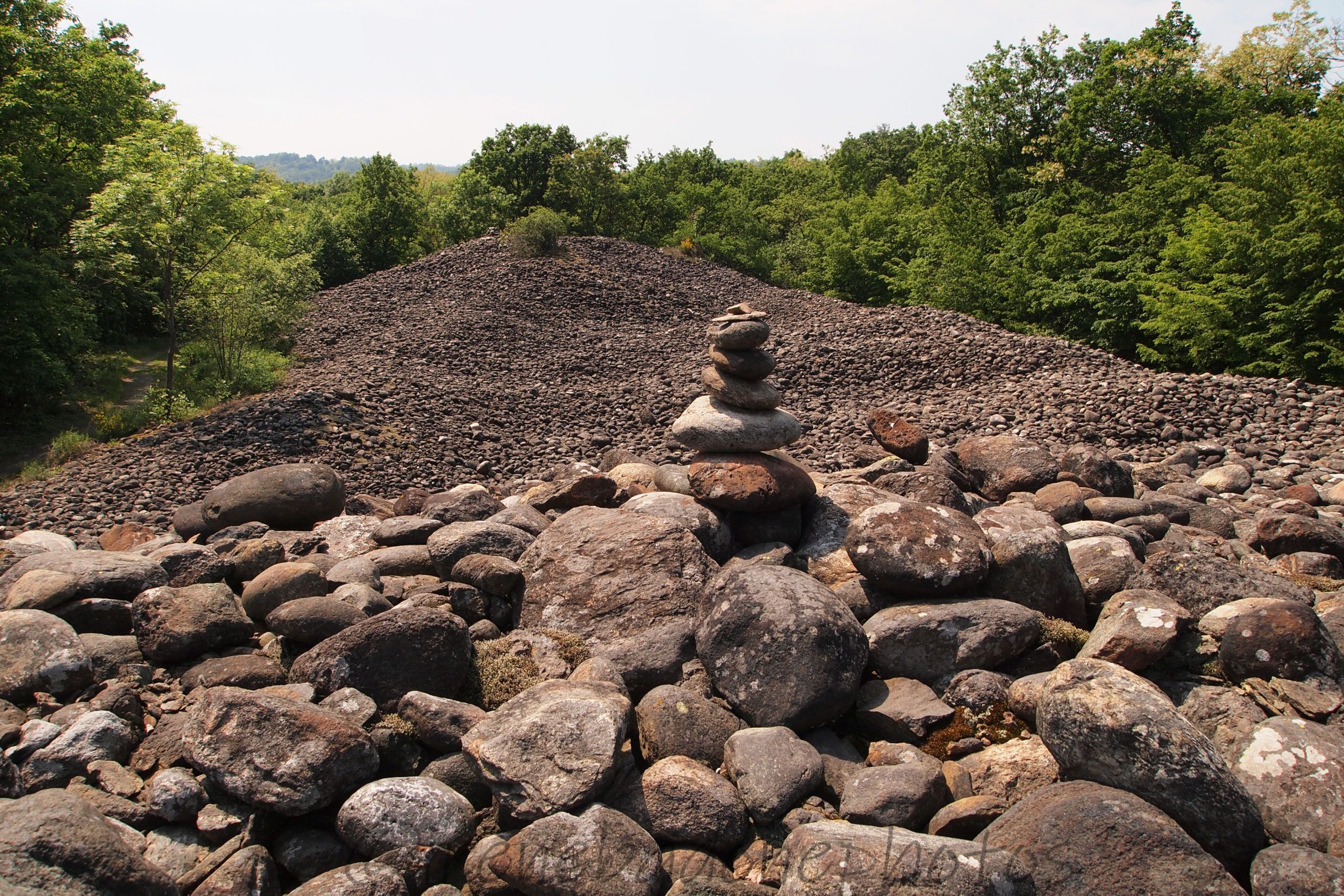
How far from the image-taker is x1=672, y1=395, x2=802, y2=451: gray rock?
305 inches

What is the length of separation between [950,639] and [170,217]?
52.3 feet

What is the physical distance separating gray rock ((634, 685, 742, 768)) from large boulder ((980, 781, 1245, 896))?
166 centimetres

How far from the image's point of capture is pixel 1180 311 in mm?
17250

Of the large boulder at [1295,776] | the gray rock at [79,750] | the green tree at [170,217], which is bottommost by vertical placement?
the gray rock at [79,750]

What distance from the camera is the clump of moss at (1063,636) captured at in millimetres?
5840

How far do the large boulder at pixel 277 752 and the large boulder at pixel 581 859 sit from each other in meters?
1.01

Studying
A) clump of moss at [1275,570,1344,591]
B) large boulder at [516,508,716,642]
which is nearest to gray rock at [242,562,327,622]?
large boulder at [516,508,716,642]

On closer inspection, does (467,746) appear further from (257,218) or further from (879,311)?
(879,311)

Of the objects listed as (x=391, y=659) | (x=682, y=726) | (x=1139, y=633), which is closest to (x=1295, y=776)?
(x=1139, y=633)

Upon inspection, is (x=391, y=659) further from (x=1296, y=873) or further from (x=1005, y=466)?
(x=1005, y=466)

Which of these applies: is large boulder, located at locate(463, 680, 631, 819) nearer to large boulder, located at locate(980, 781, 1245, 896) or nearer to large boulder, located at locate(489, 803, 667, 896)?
large boulder, located at locate(489, 803, 667, 896)

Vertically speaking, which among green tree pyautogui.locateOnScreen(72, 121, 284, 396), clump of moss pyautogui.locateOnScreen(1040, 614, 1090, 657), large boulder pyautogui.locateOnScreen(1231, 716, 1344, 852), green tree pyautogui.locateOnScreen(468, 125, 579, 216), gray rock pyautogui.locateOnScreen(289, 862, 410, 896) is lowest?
gray rock pyautogui.locateOnScreen(289, 862, 410, 896)

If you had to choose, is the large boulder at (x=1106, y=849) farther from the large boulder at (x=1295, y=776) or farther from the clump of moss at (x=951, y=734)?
the clump of moss at (x=951, y=734)

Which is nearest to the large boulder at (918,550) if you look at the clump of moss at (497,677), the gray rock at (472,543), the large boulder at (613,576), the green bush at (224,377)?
the large boulder at (613,576)
